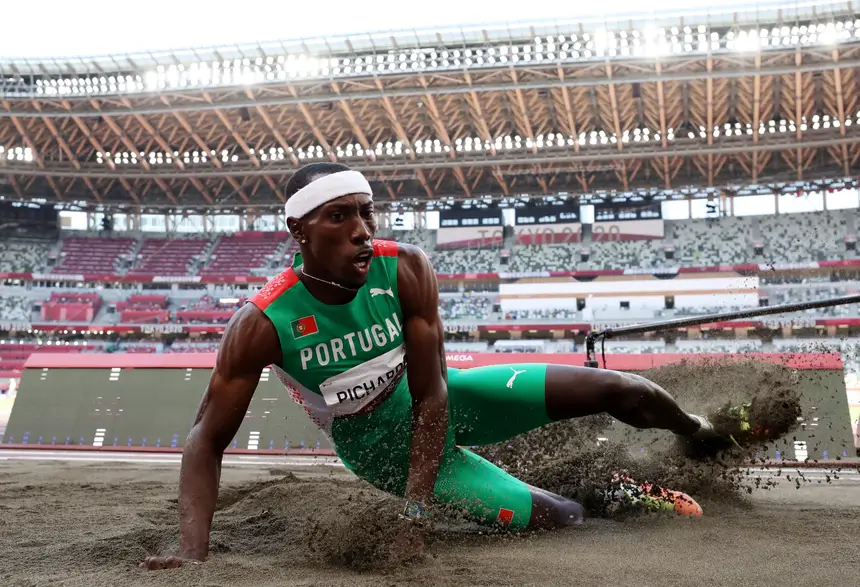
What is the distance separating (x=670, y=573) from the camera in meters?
2.40

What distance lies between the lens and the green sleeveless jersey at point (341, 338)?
9.29 feet

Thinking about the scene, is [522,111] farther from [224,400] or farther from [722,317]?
[224,400]

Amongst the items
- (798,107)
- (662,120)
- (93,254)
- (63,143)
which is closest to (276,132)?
(63,143)

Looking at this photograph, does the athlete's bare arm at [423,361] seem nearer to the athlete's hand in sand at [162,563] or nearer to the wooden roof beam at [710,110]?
the athlete's hand in sand at [162,563]

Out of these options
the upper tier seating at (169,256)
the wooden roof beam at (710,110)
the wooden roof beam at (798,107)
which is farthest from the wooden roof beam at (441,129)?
the upper tier seating at (169,256)

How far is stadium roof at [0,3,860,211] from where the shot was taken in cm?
2456

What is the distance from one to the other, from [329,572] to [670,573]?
46.0 inches

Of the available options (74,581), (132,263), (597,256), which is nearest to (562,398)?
(74,581)

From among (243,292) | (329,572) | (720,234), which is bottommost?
(329,572)

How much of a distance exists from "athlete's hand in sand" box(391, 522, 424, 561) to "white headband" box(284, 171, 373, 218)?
1.23 meters

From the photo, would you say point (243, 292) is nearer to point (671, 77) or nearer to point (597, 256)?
point (597, 256)

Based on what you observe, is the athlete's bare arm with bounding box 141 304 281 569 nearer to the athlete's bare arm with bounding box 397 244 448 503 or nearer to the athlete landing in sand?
the athlete landing in sand

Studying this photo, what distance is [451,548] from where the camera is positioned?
295 cm

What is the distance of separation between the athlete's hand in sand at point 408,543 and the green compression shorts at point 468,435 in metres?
0.63
